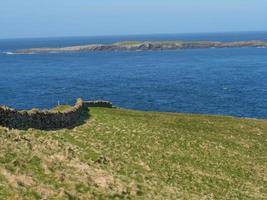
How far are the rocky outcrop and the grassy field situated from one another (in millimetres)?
1712

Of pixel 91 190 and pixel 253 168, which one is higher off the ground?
pixel 91 190

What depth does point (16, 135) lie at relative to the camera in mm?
34938

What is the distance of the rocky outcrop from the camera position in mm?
41700

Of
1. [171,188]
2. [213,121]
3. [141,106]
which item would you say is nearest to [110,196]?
[171,188]

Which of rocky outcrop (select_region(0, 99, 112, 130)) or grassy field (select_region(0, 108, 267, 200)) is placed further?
rocky outcrop (select_region(0, 99, 112, 130))

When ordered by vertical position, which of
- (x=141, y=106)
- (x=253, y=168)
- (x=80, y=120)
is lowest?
(x=141, y=106)

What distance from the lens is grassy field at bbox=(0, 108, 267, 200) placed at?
1108 inches

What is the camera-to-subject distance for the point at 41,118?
45.8 metres

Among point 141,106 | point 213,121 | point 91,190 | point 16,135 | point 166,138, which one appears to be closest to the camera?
point 91,190

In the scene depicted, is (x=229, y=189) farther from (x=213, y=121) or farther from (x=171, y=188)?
(x=213, y=121)

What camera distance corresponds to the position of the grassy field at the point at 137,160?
28141 millimetres

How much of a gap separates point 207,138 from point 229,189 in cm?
1377

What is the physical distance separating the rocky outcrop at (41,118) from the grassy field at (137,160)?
5.62ft

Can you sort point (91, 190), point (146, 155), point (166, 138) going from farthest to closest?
1. point (166, 138)
2. point (146, 155)
3. point (91, 190)
